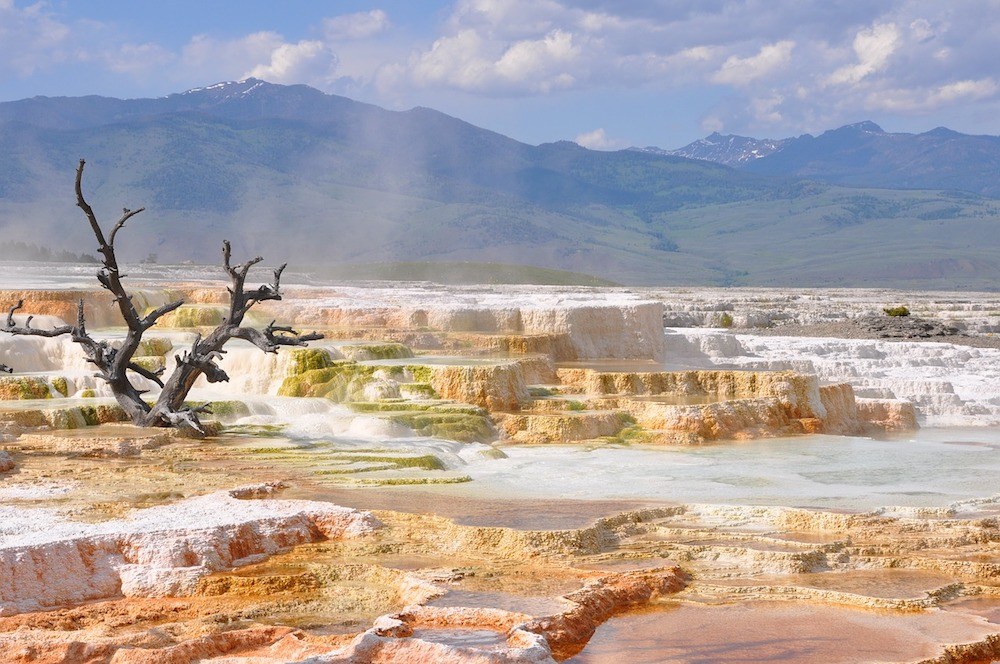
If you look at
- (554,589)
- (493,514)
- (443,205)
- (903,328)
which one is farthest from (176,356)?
(443,205)

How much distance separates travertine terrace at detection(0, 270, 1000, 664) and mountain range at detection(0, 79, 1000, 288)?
4841 cm

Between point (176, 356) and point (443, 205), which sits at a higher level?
point (443, 205)

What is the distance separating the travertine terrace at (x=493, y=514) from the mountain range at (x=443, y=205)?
48406 millimetres

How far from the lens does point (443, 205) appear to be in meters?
110

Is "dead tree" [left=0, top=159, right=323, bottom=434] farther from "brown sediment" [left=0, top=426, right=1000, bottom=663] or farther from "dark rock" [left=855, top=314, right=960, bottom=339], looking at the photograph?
"dark rock" [left=855, top=314, right=960, bottom=339]

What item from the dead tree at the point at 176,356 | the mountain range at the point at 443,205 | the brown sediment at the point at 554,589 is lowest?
the brown sediment at the point at 554,589

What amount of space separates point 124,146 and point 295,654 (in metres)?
119

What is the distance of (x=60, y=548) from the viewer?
6.28 m

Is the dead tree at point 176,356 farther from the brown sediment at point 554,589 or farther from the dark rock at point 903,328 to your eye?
the dark rock at point 903,328

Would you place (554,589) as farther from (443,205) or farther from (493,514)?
(443,205)

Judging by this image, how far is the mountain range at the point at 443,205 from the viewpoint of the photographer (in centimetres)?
9138

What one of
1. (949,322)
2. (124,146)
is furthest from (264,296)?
(124,146)

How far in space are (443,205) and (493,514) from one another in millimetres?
103134

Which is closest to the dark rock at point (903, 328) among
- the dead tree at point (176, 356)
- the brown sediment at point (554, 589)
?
the dead tree at point (176, 356)
